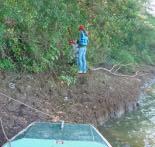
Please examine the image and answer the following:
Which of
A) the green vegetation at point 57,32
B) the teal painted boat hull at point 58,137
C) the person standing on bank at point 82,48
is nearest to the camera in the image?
the teal painted boat hull at point 58,137

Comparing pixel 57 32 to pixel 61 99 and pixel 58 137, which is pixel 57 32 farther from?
pixel 58 137

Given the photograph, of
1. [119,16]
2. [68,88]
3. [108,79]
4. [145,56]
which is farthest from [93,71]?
[145,56]

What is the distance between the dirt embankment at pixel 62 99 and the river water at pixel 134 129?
33cm

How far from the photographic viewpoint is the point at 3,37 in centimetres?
1605

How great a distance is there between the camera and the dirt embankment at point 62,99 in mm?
14598

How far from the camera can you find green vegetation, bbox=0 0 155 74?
16516mm

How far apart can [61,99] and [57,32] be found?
9.08 feet

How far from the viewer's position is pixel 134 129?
17.7 m

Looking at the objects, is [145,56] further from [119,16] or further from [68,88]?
[68,88]

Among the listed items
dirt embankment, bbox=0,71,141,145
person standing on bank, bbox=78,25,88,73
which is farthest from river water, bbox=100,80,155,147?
person standing on bank, bbox=78,25,88,73

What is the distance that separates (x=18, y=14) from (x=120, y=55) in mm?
8869

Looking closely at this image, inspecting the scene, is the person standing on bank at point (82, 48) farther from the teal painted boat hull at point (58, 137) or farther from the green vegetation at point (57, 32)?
the teal painted boat hull at point (58, 137)

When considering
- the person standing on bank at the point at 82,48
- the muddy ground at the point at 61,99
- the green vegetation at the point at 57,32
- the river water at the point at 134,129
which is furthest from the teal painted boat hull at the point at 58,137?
the person standing on bank at the point at 82,48

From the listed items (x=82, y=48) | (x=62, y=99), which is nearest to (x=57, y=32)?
(x=82, y=48)
